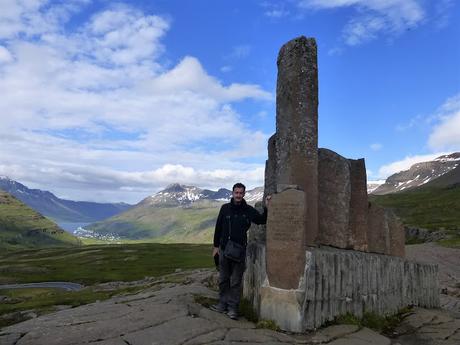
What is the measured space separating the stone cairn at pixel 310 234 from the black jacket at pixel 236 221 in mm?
708

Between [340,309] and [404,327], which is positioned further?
[404,327]

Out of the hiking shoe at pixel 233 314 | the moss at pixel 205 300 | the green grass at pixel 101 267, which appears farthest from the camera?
the green grass at pixel 101 267

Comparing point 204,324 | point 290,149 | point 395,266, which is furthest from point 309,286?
point 395,266

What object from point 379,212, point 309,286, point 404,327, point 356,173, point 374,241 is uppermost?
point 356,173

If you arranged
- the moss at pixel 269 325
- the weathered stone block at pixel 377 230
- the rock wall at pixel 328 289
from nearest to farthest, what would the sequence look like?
the moss at pixel 269 325 → the rock wall at pixel 328 289 → the weathered stone block at pixel 377 230

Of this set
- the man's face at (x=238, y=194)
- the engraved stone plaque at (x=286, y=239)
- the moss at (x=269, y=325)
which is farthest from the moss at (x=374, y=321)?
the man's face at (x=238, y=194)

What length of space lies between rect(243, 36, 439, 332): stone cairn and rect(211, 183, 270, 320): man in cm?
77

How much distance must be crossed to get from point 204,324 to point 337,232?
7130 mm

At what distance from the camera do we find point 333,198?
1817 centimetres

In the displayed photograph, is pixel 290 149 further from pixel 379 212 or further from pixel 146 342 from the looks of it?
pixel 146 342

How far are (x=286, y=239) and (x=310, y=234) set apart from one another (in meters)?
1.94

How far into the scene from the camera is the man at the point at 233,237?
1553cm

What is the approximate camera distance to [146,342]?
12156 millimetres

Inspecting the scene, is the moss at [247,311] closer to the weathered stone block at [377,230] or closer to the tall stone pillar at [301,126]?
the tall stone pillar at [301,126]
